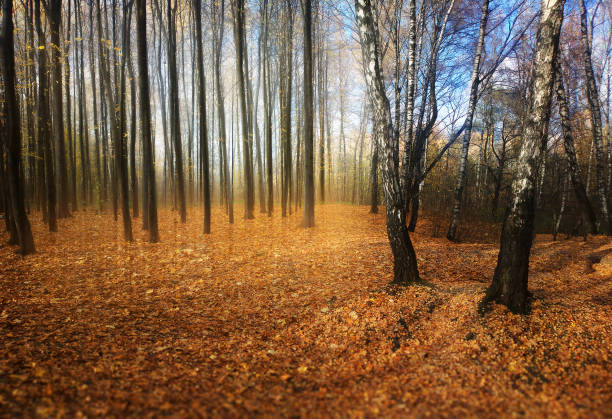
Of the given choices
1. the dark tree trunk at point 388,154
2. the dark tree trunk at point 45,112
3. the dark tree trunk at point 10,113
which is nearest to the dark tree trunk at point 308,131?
the dark tree trunk at point 388,154

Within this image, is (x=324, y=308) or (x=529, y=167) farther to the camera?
(x=324, y=308)

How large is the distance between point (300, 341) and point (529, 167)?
12.2 ft

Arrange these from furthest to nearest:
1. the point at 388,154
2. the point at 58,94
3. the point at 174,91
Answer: the point at 174,91, the point at 58,94, the point at 388,154

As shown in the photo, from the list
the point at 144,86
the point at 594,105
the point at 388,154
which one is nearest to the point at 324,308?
the point at 388,154

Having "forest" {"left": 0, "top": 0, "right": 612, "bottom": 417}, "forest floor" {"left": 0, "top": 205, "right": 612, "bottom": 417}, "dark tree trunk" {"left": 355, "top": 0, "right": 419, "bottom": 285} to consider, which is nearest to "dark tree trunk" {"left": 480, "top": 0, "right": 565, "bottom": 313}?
"forest" {"left": 0, "top": 0, "right": 612, "bottom": 417}

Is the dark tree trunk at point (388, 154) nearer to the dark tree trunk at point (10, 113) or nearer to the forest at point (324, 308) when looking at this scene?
the forest at point (324, 308)

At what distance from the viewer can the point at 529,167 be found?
10.9 feet

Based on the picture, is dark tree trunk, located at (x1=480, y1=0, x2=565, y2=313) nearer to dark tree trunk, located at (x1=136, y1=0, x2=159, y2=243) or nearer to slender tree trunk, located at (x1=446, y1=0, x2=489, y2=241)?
slender tree trunk, located at (x1=446, y1=0, x2=489, y2=241)

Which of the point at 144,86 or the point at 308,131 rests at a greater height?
the point at 144,86

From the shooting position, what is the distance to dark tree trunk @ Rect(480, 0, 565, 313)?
328 centimetres

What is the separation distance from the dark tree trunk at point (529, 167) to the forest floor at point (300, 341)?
1.26 ft

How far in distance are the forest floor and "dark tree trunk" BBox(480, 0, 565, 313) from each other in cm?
38

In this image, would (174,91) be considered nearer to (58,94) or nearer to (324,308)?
(58,94)

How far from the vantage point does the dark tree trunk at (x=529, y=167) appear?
3.28 m
